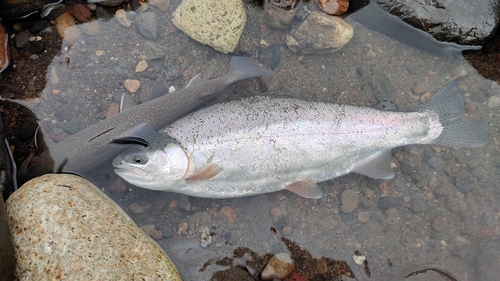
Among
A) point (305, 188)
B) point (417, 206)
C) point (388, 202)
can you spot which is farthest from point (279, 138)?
point (417, 206)

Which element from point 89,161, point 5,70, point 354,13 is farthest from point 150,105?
point 354,13

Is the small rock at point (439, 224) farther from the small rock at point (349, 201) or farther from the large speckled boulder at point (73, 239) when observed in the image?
the large speckled boulder at point (73, 239)

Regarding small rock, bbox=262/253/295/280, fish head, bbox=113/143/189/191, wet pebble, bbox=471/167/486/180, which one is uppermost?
fish head, bbox=113/143/189/191

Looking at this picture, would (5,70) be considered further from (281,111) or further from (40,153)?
(281,111)

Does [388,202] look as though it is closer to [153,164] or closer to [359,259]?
[359,259]

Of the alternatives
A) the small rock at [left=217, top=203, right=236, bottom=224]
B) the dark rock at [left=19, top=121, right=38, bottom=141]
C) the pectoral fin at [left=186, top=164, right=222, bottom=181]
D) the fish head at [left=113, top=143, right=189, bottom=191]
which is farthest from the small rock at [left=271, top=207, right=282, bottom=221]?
the dark rock at [left=19, top=121, right=38, bottom=141]

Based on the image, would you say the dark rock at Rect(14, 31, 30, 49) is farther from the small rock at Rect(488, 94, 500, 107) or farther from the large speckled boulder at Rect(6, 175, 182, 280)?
the small rock at Rect(488, 94, 500, 107)

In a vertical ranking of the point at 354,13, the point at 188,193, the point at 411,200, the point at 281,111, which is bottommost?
the point at 411,200
